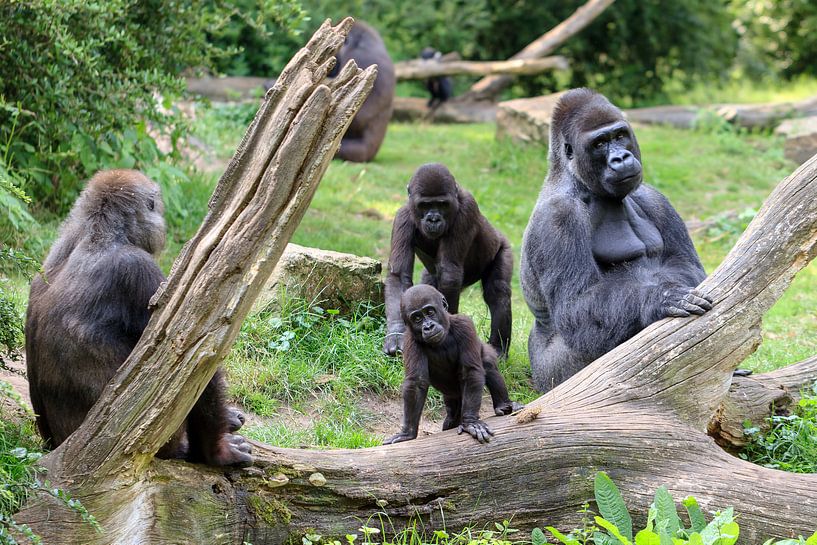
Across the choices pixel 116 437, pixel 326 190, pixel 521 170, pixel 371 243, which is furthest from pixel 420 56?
pixel 116 437

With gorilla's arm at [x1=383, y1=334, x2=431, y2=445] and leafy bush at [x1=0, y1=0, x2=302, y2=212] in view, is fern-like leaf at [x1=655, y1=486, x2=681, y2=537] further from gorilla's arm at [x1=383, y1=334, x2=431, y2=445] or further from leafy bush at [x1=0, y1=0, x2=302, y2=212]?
leafy bush at [x1=0, y1=0, x2=302, y2=212]

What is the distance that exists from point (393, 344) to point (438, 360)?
1.13 m

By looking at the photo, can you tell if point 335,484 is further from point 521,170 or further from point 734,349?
point 521,170

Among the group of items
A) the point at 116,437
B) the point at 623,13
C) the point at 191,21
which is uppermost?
the point at 623,13

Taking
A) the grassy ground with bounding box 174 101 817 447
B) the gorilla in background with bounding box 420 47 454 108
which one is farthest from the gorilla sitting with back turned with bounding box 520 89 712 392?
the gorilla in background with bounding box 420 47 454 108

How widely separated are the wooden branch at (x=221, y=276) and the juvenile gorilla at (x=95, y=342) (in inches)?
11.5

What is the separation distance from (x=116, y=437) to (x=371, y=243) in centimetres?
500

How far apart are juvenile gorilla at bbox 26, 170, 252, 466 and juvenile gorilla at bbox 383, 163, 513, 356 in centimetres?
189

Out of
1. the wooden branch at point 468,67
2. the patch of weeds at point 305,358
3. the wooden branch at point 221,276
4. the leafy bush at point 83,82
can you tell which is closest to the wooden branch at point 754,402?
the patch of weeds at point 305,358

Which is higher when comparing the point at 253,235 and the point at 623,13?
the point at 623,13

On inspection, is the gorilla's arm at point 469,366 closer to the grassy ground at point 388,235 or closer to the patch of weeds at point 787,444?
the grassy ground at point 388,235

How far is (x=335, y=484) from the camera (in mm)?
3467

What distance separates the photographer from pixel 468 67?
13672 millimetres

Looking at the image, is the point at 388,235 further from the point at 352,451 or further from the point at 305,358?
the point at 352,451
